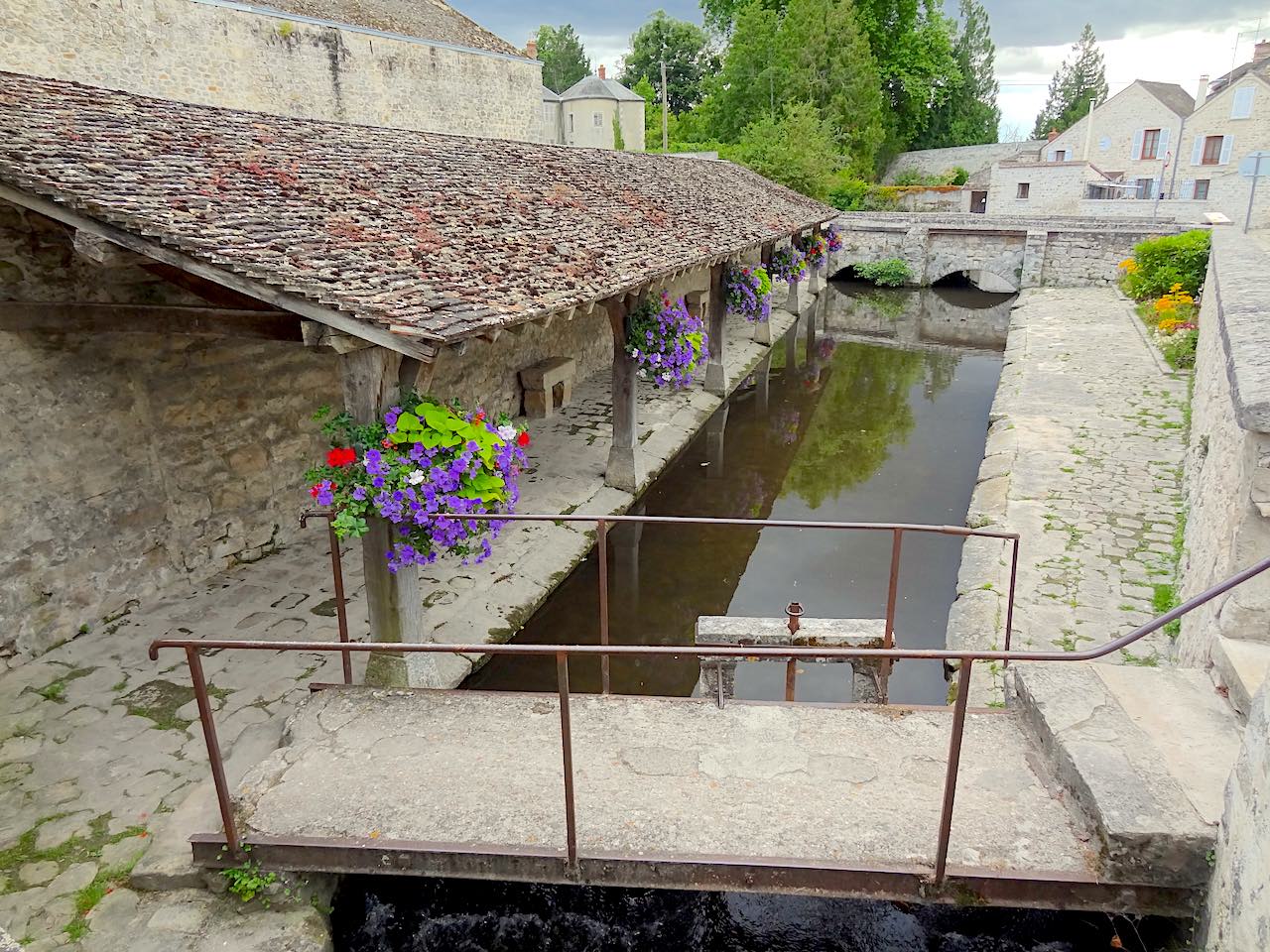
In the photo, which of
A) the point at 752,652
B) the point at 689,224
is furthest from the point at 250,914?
the point at 689,224

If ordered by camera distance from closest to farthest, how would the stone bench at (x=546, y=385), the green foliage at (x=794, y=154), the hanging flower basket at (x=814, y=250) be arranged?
the stone bench at (x=546, y=385)
the hanging flower basket at (x=814, y=250)
the green foliage at (x=794, y=154)

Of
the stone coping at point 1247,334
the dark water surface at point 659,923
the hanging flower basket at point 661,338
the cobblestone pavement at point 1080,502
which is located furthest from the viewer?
the hanging flower basket at point 661,338

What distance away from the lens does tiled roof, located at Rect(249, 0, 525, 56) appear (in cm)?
1573

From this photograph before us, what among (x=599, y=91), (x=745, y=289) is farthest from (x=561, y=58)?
(x=745, y=289)

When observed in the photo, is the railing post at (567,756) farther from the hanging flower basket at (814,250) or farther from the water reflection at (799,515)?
the hanging flower basket at (814,250)

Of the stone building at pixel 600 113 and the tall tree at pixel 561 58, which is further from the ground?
the tall tree at pixel 561 58

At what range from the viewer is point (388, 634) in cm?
519

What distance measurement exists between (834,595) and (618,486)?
2654 millimetres

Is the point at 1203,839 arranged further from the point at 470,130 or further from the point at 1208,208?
the point at 1208,208

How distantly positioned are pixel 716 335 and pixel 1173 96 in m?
41.0

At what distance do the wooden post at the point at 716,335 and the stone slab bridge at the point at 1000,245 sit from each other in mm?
14308

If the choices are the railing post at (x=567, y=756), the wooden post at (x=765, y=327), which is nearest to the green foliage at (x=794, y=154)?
the wooden post at (x=765, y=327)

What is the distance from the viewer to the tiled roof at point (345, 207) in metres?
4.12

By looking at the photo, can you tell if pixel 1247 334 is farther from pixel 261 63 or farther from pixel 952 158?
pixel 952 158
